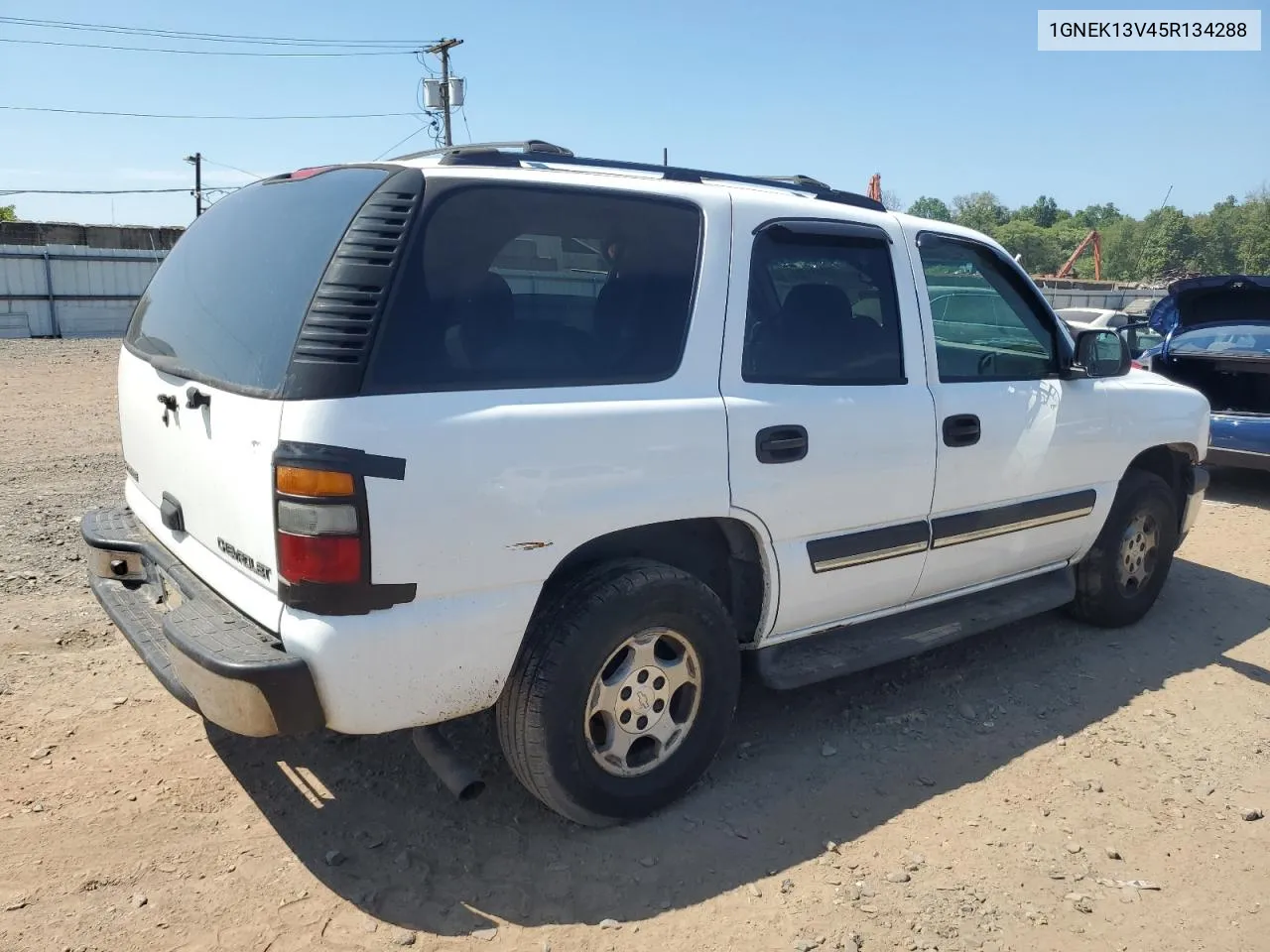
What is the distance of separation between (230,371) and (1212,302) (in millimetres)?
8404

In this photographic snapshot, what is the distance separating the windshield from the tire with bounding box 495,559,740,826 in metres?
6.83

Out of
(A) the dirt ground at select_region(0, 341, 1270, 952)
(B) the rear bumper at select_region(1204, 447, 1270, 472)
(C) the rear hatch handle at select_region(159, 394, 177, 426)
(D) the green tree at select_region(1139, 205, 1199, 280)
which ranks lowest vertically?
(A) the dirt ground at select_region(0, 341, 1270, 952)

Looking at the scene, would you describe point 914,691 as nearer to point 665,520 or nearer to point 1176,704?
point 1176,704

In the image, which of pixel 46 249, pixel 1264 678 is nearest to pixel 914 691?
pixel 1264 678

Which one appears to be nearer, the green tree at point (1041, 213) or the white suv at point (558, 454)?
the white suv at point (558, 454)

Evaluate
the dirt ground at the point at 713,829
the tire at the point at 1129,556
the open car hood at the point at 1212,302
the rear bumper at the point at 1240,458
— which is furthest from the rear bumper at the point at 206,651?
the open car hood at the point at 1212,302

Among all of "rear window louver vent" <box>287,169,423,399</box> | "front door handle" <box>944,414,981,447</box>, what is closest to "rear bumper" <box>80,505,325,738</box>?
"rear window louver vent" <box>287,169,423,399</box>

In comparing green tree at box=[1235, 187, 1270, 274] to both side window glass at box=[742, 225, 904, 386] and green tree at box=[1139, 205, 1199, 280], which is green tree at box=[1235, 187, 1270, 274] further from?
side window glass at box=[742, 225, 904, 386]

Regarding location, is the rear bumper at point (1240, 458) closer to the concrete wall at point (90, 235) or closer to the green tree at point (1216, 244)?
the concrete wall at point (90, 235)

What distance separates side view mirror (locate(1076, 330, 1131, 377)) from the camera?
13.9 feet

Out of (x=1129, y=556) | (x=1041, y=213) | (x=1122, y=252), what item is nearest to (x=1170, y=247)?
(x=1122, y=252)

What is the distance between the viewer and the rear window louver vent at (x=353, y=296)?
2373 mm

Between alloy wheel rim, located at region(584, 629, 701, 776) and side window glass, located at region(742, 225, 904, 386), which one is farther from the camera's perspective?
side window glass, located at region(742, 225, 904, 386)

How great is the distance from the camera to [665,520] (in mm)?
2883
